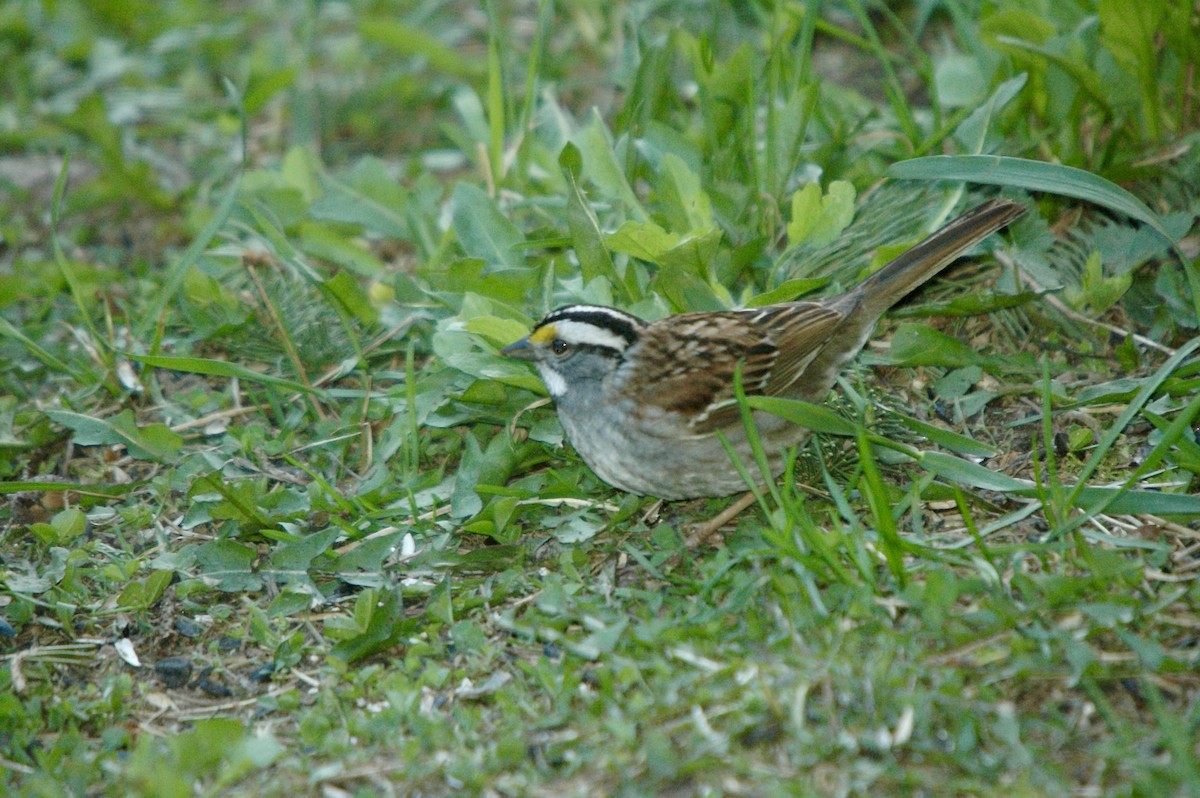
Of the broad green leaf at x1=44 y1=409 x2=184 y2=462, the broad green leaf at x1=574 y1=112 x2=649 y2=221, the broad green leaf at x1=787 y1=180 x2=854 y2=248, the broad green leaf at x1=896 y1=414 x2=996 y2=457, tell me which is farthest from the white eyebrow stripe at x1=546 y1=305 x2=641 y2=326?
the broad green leaf at x1=44 y1=409 x2=184 y2=462

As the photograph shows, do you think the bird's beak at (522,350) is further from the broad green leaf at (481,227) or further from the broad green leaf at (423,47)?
the broad green leaf at (423,47)

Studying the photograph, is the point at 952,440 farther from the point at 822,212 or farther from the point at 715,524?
the point at 822,212

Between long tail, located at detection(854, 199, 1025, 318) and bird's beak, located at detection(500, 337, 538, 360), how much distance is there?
1150 mm

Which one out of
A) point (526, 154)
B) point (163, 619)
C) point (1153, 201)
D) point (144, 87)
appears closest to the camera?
point (163, 619)

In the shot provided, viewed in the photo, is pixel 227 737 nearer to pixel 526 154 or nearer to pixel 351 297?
pixel 351 297

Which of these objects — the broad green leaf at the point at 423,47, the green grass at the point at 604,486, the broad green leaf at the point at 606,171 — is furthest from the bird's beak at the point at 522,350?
the broad green leaf at the point at 423,47

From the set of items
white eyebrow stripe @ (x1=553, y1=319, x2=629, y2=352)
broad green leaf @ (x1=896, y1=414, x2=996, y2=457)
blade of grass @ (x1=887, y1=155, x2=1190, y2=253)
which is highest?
blade of grass @ (x1=887, y1=155, x2=1190, y2=253)

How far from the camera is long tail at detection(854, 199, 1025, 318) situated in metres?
4.24

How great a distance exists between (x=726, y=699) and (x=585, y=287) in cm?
189

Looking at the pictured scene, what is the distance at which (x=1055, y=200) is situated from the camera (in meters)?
4.89

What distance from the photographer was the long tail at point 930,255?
4.24m

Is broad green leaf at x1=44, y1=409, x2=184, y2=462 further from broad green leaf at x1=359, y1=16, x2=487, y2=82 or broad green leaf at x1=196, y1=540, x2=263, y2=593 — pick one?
broad green leaf at x1=359, y1=16, x2=487, y2=82

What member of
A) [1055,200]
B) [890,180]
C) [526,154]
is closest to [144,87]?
[526,154]

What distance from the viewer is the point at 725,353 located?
409cm
